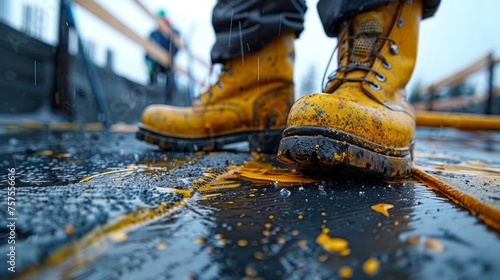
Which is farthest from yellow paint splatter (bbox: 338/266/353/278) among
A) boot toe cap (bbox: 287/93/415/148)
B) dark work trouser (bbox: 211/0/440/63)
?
dark work trouser (bbox: 211/0/440/63)

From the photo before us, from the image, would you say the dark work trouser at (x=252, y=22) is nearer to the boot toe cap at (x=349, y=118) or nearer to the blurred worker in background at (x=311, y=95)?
the blurred worker in background at (x=311, y=95)

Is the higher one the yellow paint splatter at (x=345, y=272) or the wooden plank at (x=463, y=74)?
the wooden plank at (x=463, y=74)

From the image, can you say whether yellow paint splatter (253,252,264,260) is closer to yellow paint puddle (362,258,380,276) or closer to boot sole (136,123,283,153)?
yellow paint puddle (362,258,380,276)

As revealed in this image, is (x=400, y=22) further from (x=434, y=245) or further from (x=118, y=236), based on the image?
(x=118, y=236)

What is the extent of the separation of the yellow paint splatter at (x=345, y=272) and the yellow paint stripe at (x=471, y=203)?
0.68ft

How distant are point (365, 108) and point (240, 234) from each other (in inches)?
17.9

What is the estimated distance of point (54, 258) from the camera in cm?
31

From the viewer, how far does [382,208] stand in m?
0.50

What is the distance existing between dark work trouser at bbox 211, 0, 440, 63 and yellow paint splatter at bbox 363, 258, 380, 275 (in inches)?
33.9

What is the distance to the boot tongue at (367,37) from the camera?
862 mm

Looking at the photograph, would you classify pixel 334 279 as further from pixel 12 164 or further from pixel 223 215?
pixel 12 164

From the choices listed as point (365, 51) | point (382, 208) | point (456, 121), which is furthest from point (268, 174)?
point (456, 121)

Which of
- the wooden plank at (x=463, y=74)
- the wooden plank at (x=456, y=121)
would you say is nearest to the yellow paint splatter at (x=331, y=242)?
the wooden plank at (x=456, y=121)

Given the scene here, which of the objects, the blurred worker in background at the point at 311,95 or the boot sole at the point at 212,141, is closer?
the blurred worker in background at the point at 311,95
